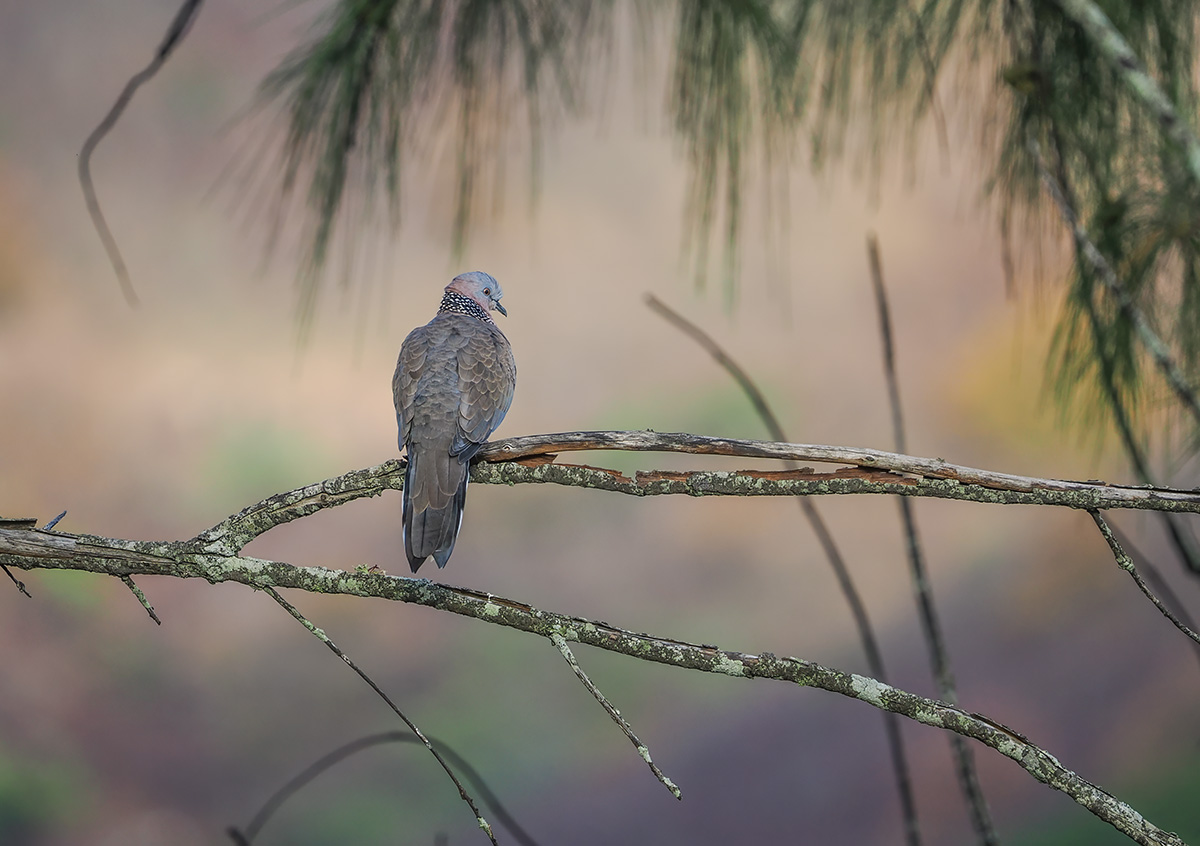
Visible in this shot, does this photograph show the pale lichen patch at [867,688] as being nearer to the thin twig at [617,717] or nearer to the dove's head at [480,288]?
the thin twig at [617,717]

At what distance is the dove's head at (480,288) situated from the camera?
4.25 feet

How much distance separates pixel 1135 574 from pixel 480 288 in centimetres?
89

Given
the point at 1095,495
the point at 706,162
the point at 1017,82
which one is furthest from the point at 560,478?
the point at 1017,82

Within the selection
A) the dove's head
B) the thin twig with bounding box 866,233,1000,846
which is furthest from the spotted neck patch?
the thin twig with bounding box 866,233,1000,846

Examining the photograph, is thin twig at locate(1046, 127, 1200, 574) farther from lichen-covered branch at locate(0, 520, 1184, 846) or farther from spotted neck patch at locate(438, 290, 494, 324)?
spotted neck patch at locate(438, 290, 494, 324)

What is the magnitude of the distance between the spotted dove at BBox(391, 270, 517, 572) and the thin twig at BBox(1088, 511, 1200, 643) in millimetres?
526

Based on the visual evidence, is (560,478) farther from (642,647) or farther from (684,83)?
(684,83)

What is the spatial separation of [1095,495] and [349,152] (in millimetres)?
894

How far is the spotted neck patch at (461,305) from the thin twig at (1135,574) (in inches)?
30.7

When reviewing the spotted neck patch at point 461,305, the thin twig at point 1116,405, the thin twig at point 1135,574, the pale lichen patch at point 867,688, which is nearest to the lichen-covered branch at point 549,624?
the pale lichen patch at point 867,688

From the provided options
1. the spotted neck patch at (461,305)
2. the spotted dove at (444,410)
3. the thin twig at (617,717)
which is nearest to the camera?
the thin twig at (617,717)

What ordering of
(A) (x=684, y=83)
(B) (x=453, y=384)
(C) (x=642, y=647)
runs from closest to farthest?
(C) (x=642, y=647), (B) (x=453, y=384), (A) (x=684, y=83)

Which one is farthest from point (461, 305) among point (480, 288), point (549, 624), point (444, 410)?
point (549, 624)

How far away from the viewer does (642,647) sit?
663mm
